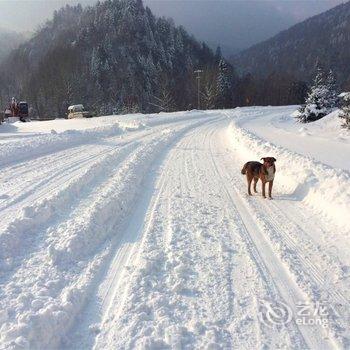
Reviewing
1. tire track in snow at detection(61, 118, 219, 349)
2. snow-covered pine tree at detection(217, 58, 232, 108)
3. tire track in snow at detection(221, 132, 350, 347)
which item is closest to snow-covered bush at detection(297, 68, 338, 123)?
tire track in snow at detection(221, 132, 350, 347)

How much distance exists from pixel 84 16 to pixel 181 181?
165844 mm

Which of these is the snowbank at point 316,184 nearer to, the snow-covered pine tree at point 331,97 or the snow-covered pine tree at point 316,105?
the snow-covered pine tree at point 316,105

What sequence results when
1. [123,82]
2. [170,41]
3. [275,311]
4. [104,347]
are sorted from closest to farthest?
[104,347] < [275,311] < [123,82] < [170,41]

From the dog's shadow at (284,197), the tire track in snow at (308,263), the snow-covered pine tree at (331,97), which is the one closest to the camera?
the tire track in snow at (308,263)

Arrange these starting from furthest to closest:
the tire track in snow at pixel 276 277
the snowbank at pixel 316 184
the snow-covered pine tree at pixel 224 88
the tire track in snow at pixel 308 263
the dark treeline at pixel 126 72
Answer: the snow-covered pine tree at pixel 224 88 < the dark treeline at pixel 126 72 < the snowbank at pixel 316 184 < the tire track in snow at pixel 308 263 < the tire track in snow at pixel 276 277

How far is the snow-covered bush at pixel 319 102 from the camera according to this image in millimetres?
33219

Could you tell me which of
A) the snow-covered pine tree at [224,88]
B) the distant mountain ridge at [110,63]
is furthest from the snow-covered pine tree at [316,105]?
the snow-covered pine tree at [224,88]

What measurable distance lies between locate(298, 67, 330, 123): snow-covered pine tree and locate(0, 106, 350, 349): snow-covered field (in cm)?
2362

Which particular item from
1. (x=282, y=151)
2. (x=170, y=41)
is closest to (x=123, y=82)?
(x=170, y=41)

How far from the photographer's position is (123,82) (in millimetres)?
116062

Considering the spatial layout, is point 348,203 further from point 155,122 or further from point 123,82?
point 123,82

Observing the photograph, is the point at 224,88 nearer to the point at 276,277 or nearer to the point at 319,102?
the point at 319,102

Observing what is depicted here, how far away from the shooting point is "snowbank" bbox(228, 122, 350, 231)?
766 cm

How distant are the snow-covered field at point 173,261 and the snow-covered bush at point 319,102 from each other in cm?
2365
